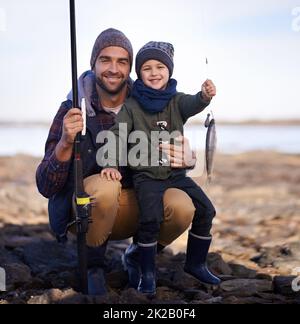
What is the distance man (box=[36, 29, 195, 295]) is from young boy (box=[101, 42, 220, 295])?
8cm

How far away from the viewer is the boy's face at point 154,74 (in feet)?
13.9

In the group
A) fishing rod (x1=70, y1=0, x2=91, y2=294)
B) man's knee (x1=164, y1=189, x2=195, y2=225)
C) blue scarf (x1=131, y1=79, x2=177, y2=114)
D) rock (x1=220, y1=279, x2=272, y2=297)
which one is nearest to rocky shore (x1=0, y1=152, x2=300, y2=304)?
rock (x1=220, y1=279, x2=272, y2=297)

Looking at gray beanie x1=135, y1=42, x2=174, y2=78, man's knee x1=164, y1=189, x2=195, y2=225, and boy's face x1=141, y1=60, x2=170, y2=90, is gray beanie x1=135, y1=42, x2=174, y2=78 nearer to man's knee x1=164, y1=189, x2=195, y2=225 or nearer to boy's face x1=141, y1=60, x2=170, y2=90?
boy's face x1=141, y1=60, x2=170, y2=90

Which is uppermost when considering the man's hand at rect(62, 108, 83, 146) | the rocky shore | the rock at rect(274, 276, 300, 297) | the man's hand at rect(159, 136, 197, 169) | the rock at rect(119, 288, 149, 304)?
the man's hand at rect(62, 108, 83, 146)

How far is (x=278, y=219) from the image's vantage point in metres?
8.30

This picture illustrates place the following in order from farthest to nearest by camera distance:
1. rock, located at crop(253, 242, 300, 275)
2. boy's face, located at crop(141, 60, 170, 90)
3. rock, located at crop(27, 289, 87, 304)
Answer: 1. rock, located at crop(253, 242, 300, 275)
2. boy's face, located at crop(141, 60, 170, 90)
3. rock, located at crop(27, 289, 87, 304)

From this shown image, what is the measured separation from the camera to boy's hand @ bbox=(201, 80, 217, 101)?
408 centimetres

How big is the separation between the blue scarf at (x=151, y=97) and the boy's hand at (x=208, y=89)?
0.26 metres

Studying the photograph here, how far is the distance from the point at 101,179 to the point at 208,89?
86 cm

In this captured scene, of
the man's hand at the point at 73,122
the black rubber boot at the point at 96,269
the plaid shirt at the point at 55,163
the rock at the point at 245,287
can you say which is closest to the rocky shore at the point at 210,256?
the rock at the point at 245,287

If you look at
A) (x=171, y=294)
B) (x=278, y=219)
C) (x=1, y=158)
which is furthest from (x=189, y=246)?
(x=1, y=158)

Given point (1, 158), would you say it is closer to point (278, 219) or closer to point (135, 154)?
point (278, 219)

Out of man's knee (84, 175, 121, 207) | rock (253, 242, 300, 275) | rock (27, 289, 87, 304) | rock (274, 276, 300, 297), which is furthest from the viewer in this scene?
rock (253, 242, 300, 275)

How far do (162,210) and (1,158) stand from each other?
1255 cm
